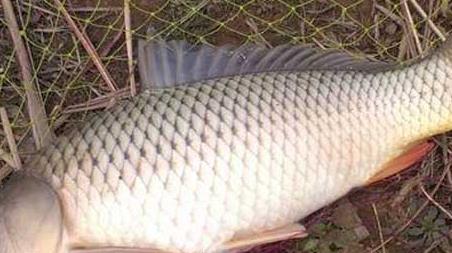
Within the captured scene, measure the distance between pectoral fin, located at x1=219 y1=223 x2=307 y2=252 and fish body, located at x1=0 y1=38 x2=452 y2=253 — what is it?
1cm

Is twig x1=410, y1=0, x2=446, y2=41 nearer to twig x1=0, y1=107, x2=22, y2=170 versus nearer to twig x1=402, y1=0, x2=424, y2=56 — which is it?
twig x1=402, y1=0, x2=424, y2=56

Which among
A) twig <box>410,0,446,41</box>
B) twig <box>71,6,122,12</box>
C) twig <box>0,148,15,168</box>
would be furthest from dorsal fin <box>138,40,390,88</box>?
twig <box>0,148,15,168</box>

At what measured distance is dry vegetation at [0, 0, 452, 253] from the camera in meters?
2.61

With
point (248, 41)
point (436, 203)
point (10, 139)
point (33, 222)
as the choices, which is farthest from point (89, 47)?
point (436, 203)

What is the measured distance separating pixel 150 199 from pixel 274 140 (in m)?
0.32

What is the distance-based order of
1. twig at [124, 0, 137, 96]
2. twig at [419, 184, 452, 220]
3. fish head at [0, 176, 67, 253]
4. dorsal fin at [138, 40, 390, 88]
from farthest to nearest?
twig at [124, 0, 137, 96] → twig at [419, 184, 452, 220] → dorsal fin at [138, 40, 390, 88] → fish head at [0, 176, 67, 253]

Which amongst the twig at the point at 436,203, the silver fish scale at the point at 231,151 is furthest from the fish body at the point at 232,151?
the twig at the point at 436,203

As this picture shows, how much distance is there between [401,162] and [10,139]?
1.09 m

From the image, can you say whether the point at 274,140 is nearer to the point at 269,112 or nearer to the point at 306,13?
the point at 269,112

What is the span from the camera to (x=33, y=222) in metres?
2.18

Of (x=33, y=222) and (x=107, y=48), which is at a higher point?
(x=107, y=48)

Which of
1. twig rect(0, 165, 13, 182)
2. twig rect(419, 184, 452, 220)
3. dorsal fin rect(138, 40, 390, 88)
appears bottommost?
twig rect(419, 184, 452, 220)

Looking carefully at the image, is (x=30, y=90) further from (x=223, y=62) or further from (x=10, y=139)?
(x=223, y=62)

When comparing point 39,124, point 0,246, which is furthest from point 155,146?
point 39,124
